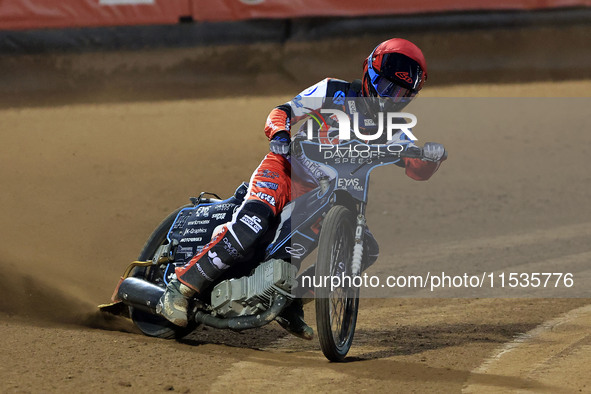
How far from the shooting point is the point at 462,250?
33.6 feet

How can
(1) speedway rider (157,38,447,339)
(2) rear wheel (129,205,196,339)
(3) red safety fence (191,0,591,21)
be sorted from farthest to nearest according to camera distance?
(3) red safety fence (191,0,591,21) < (2) rear wheel (129,205,196,339) < (1) speedway rider (157,38,447,339)

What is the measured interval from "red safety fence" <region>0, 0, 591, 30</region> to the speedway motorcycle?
32.3 ft

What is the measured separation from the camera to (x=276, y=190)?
634 centimetres

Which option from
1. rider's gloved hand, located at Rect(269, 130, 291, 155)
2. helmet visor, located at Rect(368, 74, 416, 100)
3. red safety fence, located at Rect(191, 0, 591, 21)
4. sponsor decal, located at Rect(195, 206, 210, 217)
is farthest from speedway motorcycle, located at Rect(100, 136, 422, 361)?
red safety fence, located at Rect(191, 0, 591, 21)

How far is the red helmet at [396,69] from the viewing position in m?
6.36

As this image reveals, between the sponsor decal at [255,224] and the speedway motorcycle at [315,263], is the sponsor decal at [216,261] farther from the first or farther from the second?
the sponsor decal at [255,224]

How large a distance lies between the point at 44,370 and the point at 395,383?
7.19ft

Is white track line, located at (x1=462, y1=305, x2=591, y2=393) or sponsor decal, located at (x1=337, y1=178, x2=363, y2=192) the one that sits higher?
sponsor decal, located at (x1=337, y1=178, x2=363, y2=192)

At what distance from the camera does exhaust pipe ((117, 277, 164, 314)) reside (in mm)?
6492

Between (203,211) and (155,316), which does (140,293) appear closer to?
(155,316)

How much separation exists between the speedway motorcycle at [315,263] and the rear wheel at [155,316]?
0.10 metres

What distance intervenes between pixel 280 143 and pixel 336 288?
1093mm

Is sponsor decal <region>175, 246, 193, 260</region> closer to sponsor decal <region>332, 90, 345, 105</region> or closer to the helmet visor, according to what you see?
sponsor decal <region>332, 90, 345, 105</region>

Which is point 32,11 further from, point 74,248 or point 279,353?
point 279,353
